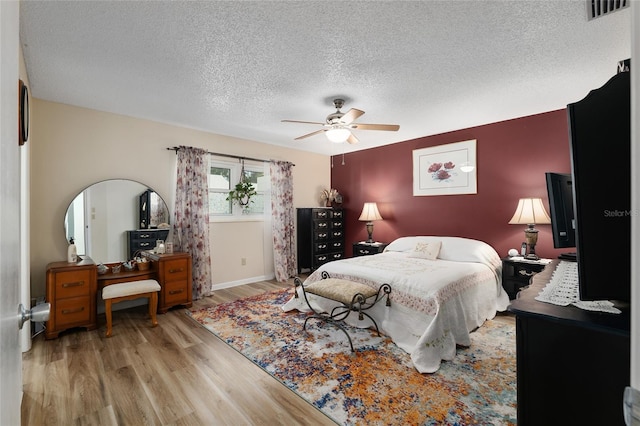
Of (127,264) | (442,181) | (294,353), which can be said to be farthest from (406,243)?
(127,264)

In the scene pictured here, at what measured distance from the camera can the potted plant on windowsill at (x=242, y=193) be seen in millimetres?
4660

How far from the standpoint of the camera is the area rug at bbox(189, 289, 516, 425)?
5.80 feet

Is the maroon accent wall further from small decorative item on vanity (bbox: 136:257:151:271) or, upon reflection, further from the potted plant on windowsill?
small decorative item on vanity (bbox: 136:257:151:271)

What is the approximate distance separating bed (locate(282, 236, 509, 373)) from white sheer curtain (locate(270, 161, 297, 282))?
1.56 m

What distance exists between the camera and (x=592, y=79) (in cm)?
263

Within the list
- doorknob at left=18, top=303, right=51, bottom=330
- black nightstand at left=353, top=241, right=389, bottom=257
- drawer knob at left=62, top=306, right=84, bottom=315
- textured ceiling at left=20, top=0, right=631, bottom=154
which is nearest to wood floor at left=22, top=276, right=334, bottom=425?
drawer knob at left=62, top=306, right=84, bottom=315

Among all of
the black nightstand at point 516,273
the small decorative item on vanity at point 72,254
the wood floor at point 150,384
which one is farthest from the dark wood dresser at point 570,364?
the small decorative item on vanity at point 72,254

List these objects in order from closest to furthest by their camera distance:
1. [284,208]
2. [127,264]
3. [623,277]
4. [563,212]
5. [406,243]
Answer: [623,277] < [563,212] < [127,264] < [406,243] < [284,208]

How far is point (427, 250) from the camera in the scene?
3.93 m

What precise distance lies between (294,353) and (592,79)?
3694 mm

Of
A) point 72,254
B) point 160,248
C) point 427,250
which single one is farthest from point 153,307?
point 427,250

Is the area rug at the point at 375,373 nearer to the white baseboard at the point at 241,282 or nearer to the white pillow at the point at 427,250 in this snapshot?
the white pillow at the point at 427,250

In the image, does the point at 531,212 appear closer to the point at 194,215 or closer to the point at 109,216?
the point at 194,215

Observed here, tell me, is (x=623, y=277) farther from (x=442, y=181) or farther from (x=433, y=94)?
(x=442, y=181)
